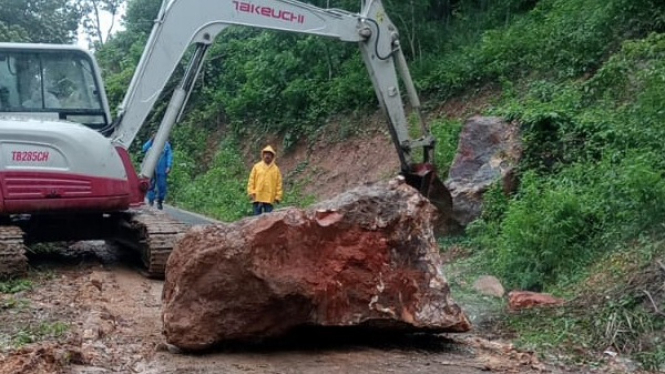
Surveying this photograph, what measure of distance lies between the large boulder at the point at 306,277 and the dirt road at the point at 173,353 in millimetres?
183

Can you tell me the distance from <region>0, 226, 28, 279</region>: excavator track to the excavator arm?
1658 millimetres

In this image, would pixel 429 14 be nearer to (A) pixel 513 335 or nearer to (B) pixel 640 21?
(B) pixel 640 21

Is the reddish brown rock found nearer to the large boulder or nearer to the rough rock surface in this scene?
the large boulder

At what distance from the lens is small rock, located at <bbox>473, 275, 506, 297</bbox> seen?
8.50 metres

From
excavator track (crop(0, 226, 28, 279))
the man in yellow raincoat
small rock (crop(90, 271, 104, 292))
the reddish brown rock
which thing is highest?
the man in yellow raincoat

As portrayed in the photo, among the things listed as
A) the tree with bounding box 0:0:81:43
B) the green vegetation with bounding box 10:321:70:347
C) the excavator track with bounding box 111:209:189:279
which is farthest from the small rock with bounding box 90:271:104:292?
the tree with bounding box 0:0:81:43

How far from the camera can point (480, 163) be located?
11789 millimetres

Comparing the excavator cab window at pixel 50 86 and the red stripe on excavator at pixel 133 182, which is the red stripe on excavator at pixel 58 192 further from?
the excavator cab window at pixel 50 86

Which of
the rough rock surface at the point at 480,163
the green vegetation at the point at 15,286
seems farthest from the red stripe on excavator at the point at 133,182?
the rough rock surface at the point at 480,163

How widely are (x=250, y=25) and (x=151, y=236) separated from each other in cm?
279

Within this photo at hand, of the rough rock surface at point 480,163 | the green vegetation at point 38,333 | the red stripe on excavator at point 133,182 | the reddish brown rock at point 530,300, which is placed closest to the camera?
the green vegetation at point 38,333

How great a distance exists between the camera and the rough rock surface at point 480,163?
11.3 metres

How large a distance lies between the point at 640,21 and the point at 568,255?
6.01 meters

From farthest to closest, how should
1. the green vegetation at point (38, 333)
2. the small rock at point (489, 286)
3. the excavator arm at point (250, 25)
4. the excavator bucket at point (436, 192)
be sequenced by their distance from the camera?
the excavator bucket at point (436, 192)
the excavator arm at point (250, 25)
the small rock at point (489, 286)
the green vegetation at point (38, 333)
